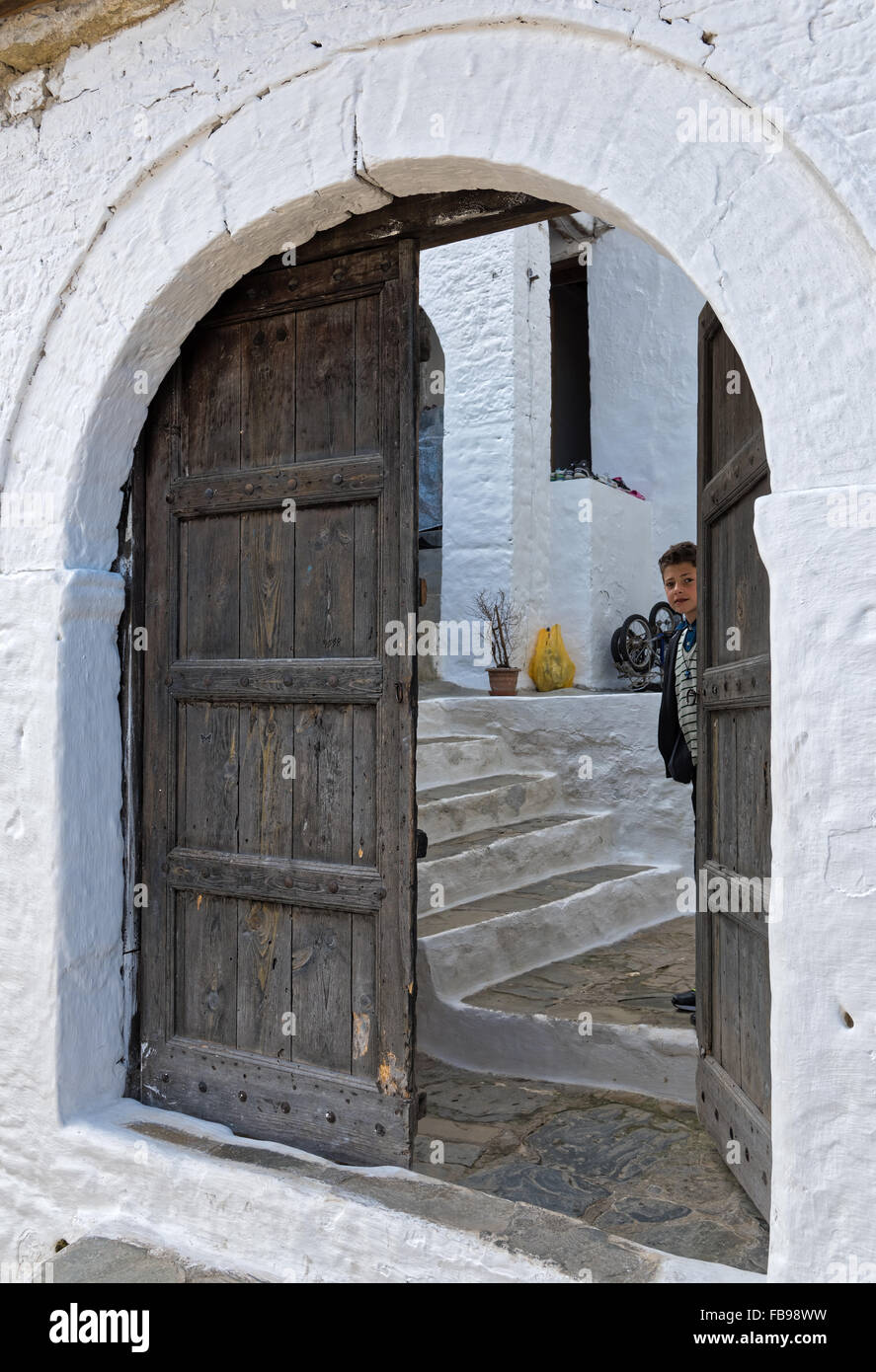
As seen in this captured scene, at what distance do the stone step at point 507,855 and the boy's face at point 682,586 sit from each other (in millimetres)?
1610

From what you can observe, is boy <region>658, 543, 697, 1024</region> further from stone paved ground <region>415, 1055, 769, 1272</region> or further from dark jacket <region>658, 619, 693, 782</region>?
stone paved ground <region>415, 1055, 769, 1272</region>

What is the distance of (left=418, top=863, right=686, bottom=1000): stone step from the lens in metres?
4.18

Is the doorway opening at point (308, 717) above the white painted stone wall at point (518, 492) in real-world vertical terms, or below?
below

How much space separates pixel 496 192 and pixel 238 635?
1352 mm

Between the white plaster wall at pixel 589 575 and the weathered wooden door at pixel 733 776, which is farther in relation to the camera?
the white plaster wall at pixel 589 575

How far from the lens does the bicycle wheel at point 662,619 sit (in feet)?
28.6

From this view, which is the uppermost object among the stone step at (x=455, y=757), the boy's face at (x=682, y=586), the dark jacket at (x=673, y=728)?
the boy's face at (x=682, y=586)

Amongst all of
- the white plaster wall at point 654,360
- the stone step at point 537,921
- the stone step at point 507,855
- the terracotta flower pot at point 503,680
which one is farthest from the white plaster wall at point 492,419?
the stone step at point 537,921

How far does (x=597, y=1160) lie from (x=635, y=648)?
581 cm

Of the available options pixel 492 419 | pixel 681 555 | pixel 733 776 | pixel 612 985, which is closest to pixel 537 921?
pixel 612 985

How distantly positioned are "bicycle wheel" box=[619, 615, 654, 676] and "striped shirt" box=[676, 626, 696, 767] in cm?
460

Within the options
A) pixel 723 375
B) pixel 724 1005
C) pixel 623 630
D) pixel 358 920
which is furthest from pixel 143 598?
pixel 623 630

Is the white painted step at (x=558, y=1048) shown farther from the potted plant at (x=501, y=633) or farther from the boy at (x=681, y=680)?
the potted plant at (x=501, y=633)
